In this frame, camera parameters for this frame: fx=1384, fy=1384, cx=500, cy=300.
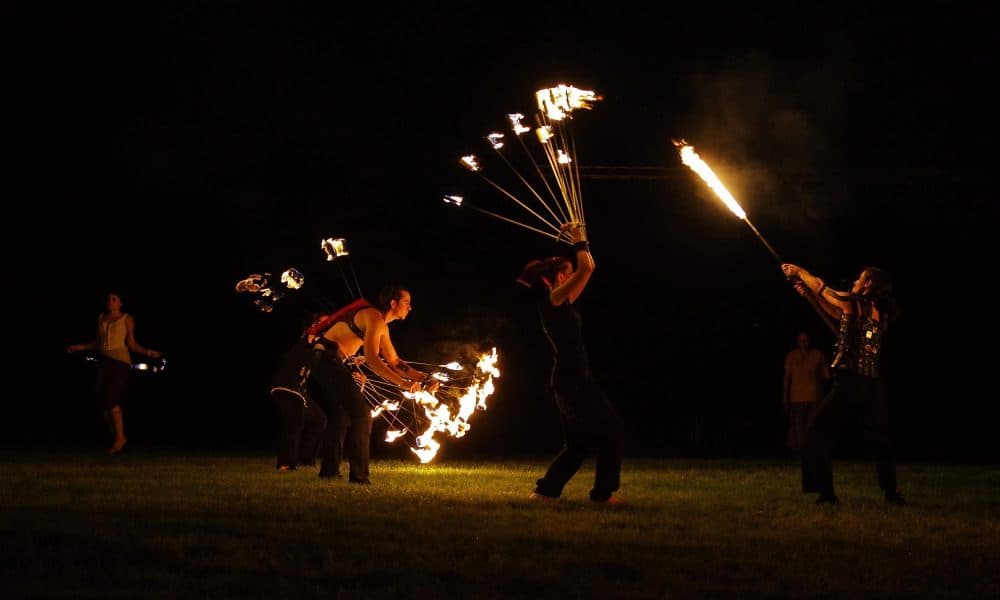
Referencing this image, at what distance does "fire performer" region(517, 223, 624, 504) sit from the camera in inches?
403

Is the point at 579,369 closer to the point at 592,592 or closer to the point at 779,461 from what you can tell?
the point at 592,592

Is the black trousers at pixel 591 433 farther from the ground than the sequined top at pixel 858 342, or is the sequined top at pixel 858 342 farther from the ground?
the sequined top at pixel 858 342

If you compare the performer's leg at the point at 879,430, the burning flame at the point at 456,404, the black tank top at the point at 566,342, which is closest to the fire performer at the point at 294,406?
the burning flame at the point at 456,404

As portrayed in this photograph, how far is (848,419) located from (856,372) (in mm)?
424

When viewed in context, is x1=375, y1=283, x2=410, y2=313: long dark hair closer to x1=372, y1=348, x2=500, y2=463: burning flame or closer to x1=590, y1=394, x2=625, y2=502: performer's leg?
x1=372, y1=348, x2=500, y2=463: burning flame

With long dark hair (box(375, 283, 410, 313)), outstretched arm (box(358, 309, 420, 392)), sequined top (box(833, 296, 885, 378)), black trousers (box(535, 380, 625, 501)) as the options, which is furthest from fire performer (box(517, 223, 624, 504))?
outstretched arm (box(358, 309, 420, 392))

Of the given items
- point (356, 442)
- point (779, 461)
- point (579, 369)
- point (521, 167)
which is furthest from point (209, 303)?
point (579, 369)

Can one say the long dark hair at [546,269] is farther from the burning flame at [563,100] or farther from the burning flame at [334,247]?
the burning flame at [334,247]

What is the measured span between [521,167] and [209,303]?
18.9 ft

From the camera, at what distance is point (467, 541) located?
7.94 m

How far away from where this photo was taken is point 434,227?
22.2 meters

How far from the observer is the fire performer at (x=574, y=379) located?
10.2 m

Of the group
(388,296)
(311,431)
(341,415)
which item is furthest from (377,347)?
(311,431)

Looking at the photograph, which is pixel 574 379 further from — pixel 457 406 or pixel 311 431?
pixel 311 431
